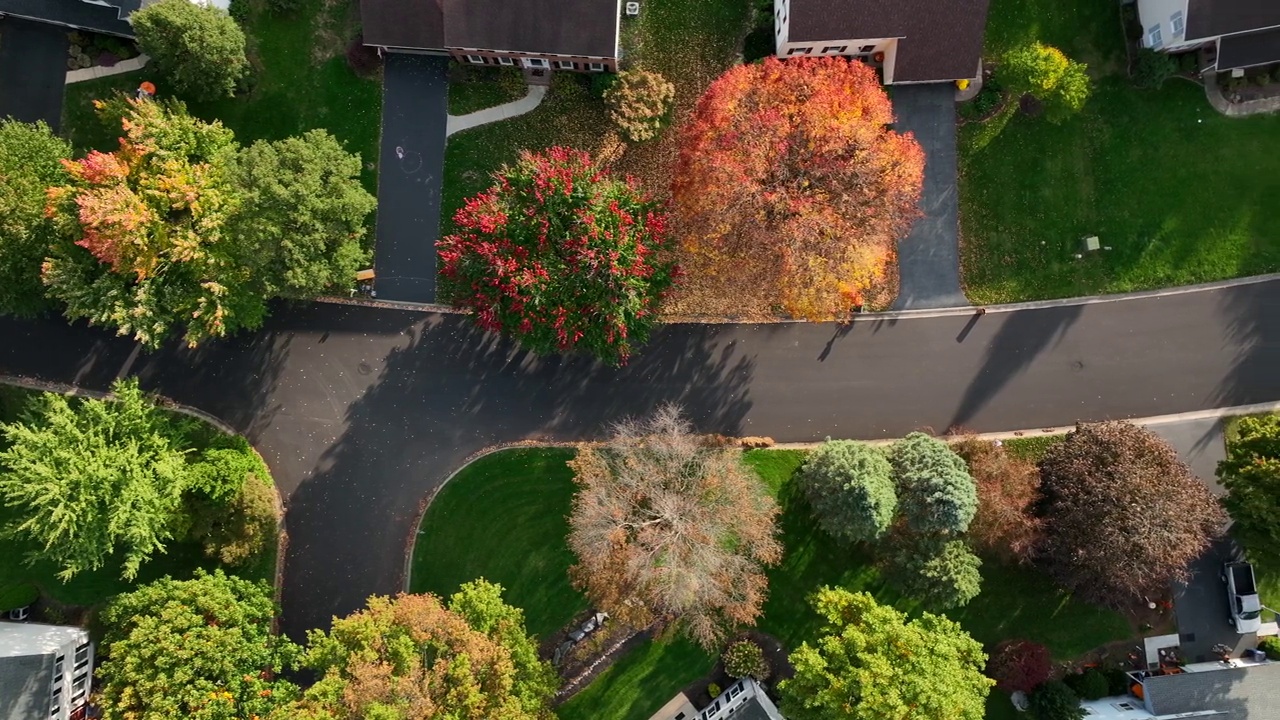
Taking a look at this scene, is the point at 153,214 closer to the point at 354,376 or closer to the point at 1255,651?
the point at 354,376

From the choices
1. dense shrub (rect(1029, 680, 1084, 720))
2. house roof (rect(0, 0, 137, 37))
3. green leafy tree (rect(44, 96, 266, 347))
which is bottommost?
dense shrub (rect(1029, 680, 1084, 720))

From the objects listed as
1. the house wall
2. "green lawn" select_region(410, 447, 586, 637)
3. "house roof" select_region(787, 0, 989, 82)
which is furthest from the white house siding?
"green lawn" select_region(410, 447, 586, 637)

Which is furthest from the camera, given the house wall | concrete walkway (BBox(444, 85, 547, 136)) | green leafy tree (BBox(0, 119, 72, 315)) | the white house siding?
concrete walkway (BBox(444, 85, 547, 136))

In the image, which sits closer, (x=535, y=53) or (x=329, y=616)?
(x=535, y=53)

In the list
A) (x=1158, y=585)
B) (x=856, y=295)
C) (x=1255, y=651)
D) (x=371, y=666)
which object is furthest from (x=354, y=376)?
(x=1255, y=651)

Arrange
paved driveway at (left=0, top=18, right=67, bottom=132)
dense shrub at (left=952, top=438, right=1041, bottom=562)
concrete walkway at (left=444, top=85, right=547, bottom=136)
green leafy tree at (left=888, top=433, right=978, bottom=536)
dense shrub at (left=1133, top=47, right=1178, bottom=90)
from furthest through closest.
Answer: concrete walkway at (left=444, top=85, right=547, bottom=136), paved driveway at (left=0, top=18, right=67, bottom=132), dense shrub at (left=1133, top=47, right=1178, bottom=90), dense shrub at (left=952, top=438, right=1041, bottom=562), green leafy tree at (left=888, top=433, right=978, bottom=536)

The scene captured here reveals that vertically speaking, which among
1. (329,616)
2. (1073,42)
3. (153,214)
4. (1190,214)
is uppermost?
(1073,42)

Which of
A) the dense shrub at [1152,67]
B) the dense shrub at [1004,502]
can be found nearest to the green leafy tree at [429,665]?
the dense shrub at [1004,502]

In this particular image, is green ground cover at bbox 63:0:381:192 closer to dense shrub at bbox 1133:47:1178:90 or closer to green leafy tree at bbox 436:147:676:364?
green leafy tree at bbox 436:147:676:364
